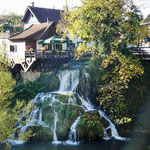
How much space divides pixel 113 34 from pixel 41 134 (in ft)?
31.8

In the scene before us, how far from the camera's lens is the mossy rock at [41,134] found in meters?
17.5

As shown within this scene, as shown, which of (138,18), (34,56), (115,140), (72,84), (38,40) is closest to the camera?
(115,140)

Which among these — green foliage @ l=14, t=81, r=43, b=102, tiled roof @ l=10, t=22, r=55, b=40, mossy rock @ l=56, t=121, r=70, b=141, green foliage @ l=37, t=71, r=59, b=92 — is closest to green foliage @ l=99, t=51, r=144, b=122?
mossy rock @ l=56, t=121, r=70, b=141

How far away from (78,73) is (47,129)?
21.6 feet

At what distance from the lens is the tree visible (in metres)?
18.5

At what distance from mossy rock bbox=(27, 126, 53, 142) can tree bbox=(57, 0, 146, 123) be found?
465cm

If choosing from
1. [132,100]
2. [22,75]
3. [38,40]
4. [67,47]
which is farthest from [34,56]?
[132,100]

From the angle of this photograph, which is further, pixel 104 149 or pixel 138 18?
pixel 138 18

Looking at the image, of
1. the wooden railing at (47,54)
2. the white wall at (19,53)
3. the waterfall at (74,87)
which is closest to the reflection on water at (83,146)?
the waterfall at (74,87)

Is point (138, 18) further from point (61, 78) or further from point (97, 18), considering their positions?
point (61, 78)

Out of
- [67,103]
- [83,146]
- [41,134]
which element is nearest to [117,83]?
[67,103]

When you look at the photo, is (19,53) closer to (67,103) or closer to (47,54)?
(47,54)

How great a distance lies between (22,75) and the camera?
26172 millimetres

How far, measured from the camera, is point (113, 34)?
19.6 m
